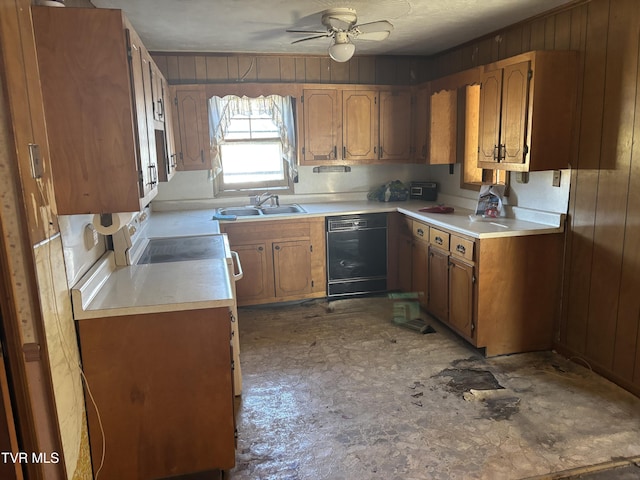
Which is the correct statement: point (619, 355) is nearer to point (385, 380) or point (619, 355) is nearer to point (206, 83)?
point (385, 380)

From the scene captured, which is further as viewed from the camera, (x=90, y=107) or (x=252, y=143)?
(x=252, y=143)

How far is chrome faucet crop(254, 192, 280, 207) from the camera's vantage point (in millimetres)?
4648

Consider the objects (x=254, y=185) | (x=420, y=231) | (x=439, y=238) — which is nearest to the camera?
(x=439, y=238)

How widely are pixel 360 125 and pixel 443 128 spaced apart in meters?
0.80

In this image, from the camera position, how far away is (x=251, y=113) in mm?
4652

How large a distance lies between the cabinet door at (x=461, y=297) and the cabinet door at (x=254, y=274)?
5.39ft

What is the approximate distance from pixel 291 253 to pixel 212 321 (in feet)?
7.65

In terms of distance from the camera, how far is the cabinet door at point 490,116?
3377 millimetres

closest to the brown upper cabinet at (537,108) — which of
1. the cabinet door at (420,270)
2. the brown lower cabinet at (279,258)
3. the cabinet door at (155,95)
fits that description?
the cabinet door at (420,270)

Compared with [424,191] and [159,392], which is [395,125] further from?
[159,392]

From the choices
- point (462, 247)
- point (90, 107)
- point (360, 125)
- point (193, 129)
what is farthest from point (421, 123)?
point (90, 107)

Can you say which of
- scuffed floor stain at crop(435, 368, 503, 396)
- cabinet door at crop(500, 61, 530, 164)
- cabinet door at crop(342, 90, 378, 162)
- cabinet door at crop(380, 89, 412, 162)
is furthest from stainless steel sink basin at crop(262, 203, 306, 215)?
scuffed floor stain at crop(435, 368, 503, 396)

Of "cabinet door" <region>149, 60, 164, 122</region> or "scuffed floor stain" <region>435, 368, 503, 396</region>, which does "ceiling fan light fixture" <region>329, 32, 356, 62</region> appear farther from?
"scuffed floor stain" <region>435, 368, 503, 396</region>

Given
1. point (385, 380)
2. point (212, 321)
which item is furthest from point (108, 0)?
point (385, 380)
